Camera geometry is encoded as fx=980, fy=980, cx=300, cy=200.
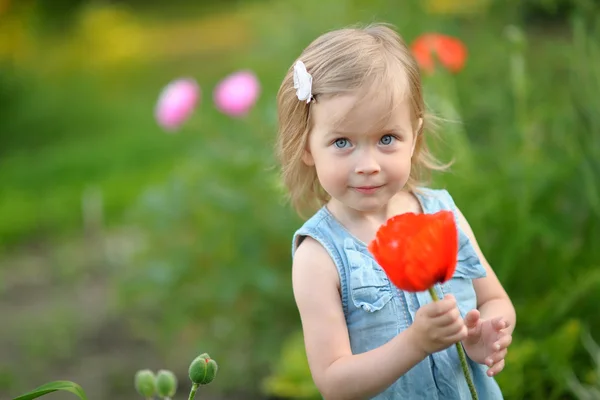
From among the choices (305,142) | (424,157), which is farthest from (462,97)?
(305,142)

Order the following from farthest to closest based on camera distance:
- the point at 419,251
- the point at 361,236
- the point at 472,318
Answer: the point at 361,236, the point at 472,318, the point at 419,251

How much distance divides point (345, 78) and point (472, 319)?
42 cm

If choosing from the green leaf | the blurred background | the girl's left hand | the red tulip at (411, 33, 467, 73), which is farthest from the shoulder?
the red tulip at (411, 33, 467, 73)

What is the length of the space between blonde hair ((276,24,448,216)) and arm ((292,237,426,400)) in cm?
17

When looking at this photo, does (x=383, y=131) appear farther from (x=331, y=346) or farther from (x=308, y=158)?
(x=331, y=346)

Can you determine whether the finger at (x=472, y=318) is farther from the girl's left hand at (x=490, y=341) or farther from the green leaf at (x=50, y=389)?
the green leaf at (x=50, y=389)

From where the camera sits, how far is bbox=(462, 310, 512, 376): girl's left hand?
151 cm

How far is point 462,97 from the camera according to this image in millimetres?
3426

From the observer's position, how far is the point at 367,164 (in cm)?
152

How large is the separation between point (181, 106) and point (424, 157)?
6.00ft

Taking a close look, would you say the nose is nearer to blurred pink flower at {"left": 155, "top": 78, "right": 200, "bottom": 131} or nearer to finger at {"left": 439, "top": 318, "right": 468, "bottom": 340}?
finger at {"left": 439, "top": 318, "right": 468, "bottom": 340}

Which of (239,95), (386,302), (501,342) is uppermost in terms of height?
(239,95)

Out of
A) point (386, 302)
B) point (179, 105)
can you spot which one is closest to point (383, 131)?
point (386, 302)

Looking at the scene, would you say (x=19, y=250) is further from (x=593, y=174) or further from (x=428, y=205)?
(x=428, y=205)
